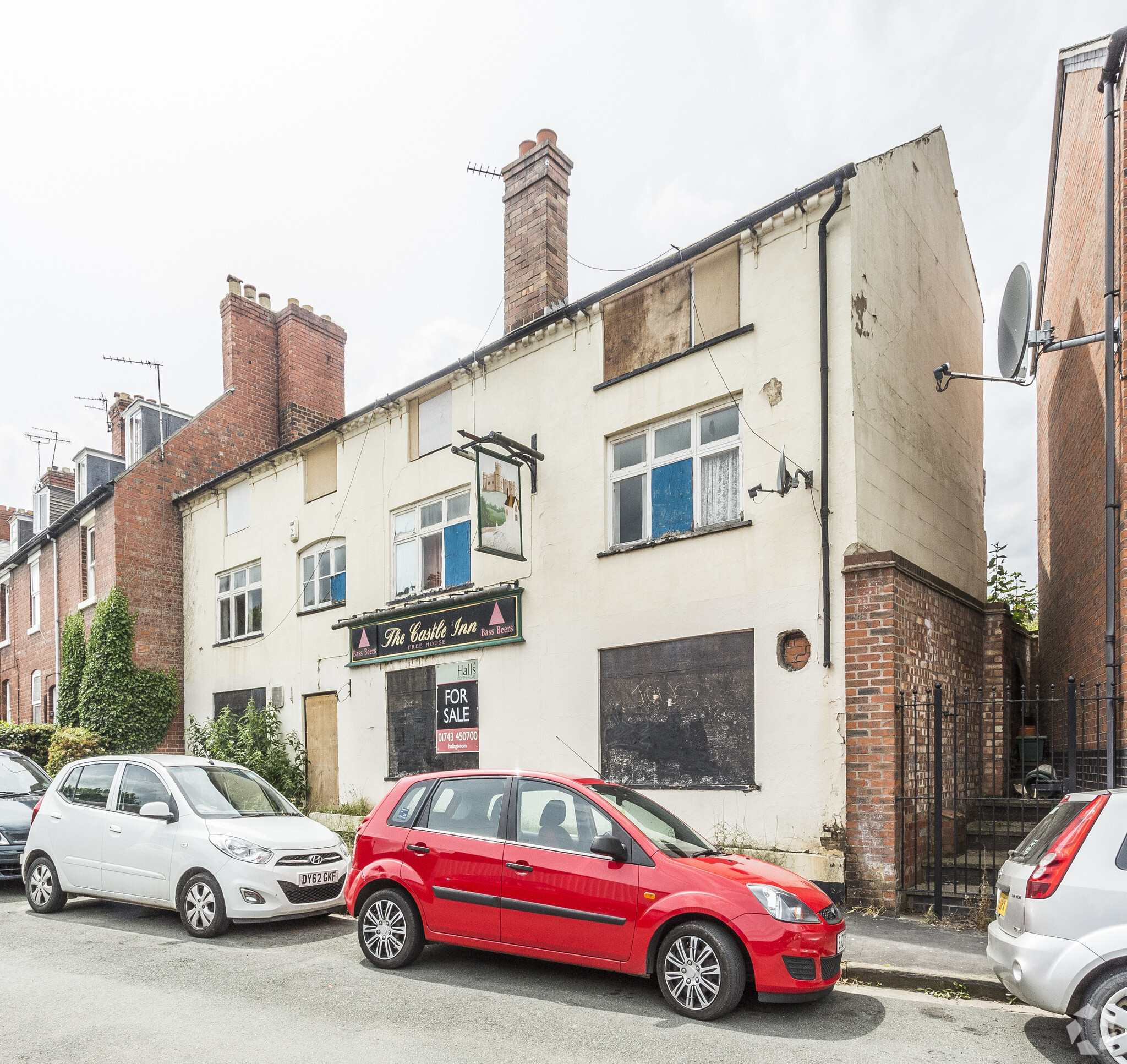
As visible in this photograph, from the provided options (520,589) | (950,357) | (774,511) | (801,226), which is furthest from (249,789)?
(950,357)

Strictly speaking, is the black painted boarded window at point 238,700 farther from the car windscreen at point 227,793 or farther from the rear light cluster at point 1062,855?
the rear light cluster at point 1062,855

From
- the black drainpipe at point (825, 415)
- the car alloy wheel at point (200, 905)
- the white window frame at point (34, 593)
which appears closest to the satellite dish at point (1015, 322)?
the black drainpipe at point (825, 415)

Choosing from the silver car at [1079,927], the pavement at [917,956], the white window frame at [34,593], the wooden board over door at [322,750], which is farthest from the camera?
the white window frame at [34,593]

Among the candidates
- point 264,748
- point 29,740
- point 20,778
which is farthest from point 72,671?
point 20,778

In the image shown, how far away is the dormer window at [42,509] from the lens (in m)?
27.8

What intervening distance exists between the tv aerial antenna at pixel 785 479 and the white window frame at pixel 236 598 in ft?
37.4

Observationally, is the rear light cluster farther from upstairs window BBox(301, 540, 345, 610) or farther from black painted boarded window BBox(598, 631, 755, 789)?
upstairs window BBox(301, 540, 345, 610)

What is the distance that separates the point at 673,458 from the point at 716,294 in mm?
2052

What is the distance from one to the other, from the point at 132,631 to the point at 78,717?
7.69 feet

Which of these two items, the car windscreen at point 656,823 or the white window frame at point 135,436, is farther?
the white window frame at point 135,436

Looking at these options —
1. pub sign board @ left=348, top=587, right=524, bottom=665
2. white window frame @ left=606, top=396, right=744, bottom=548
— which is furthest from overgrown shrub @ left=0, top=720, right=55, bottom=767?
white window frame @ left=606, top=396, right=744, bottom=548

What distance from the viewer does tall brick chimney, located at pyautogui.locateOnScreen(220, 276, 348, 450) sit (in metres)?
21.9

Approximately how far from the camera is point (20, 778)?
40.3 feet

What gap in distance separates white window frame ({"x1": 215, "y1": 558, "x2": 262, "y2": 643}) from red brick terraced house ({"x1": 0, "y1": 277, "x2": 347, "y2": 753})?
1562mm
